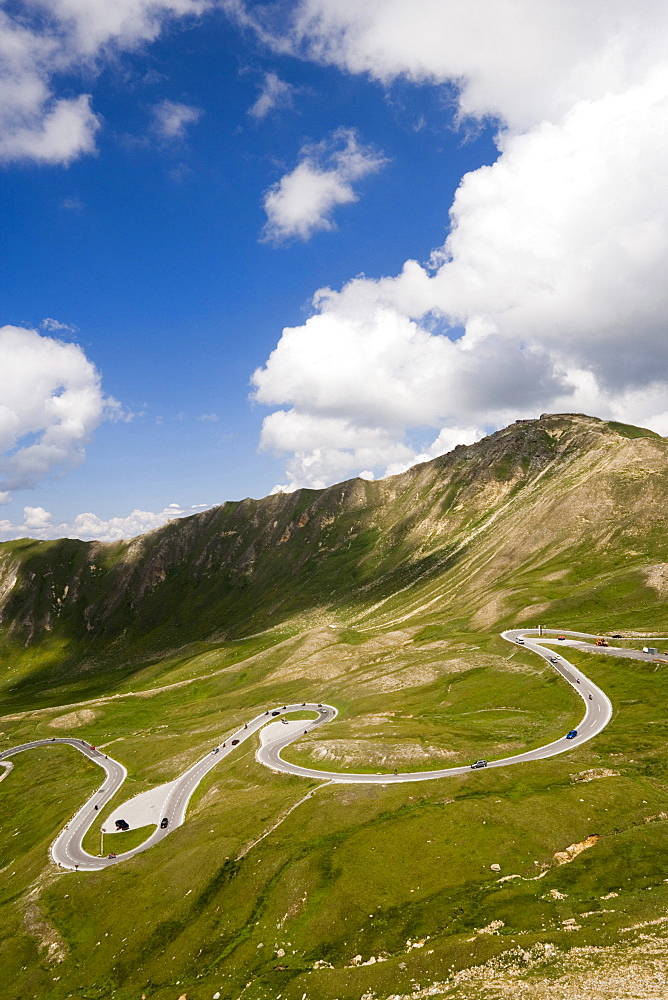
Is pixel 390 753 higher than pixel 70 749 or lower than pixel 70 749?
higher

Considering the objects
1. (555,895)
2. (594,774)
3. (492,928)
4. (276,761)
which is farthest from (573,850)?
(276,761)

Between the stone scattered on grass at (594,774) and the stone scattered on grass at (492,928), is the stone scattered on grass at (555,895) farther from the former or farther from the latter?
the stone scattered on grass at (594,774)

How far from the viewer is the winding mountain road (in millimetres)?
92812

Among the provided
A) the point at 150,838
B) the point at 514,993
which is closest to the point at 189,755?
the point at 150,838

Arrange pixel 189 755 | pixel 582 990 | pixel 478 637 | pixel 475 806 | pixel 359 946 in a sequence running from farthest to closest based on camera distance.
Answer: pixel 478 637, pixel 189 755, pixel 475 806, pixel 359 946, pixel 582 990

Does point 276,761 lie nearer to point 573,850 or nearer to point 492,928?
point 573,850

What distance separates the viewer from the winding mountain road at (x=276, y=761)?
9281 centimetres

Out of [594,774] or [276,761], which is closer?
[594,774]

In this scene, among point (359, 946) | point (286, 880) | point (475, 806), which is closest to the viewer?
point (359, 946)

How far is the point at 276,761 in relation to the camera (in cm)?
11394

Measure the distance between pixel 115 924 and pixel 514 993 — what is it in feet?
197

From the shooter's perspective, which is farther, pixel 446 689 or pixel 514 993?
pixel 446 689

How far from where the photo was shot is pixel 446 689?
485 feet

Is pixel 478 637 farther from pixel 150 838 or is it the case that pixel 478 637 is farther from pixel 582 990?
pixel 582 990
